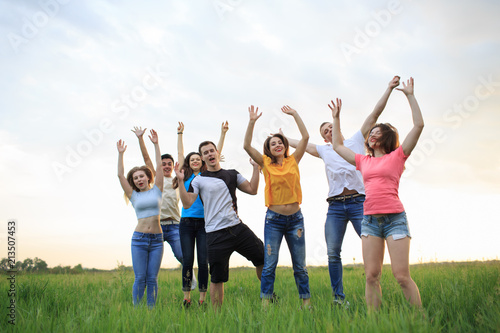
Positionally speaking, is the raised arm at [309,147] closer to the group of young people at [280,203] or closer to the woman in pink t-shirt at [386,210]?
the group of young people at [280,203]

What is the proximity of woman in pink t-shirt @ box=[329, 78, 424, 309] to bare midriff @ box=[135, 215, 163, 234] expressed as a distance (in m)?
3.22

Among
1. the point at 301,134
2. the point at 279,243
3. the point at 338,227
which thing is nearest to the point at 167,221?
the point at 279,243

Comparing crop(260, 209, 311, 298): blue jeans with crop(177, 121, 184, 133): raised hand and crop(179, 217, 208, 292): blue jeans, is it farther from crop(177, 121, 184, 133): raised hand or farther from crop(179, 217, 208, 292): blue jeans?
crop(177, 121, 184, 133): raised hand

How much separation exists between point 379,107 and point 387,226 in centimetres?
182

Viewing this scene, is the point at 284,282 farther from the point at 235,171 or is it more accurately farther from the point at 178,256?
the point at 235,171

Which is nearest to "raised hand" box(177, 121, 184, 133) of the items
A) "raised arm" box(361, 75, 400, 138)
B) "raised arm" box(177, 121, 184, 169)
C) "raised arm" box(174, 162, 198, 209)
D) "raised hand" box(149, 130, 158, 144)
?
"raised arm" box(177, 121, 184, 169)

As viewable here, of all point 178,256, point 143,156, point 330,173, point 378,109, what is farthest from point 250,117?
point 178,256

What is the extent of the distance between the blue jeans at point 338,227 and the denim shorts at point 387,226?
1.01 m

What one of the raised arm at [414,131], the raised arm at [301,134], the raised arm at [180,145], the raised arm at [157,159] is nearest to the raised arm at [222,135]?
the raised arm at [180,145]

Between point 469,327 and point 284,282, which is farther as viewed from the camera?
point 284,282

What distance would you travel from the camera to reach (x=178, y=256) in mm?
6988

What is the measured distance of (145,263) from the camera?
18.9ft

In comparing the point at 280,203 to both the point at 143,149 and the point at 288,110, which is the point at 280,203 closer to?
the point at 288,110

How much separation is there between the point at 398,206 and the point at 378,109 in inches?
64.2
